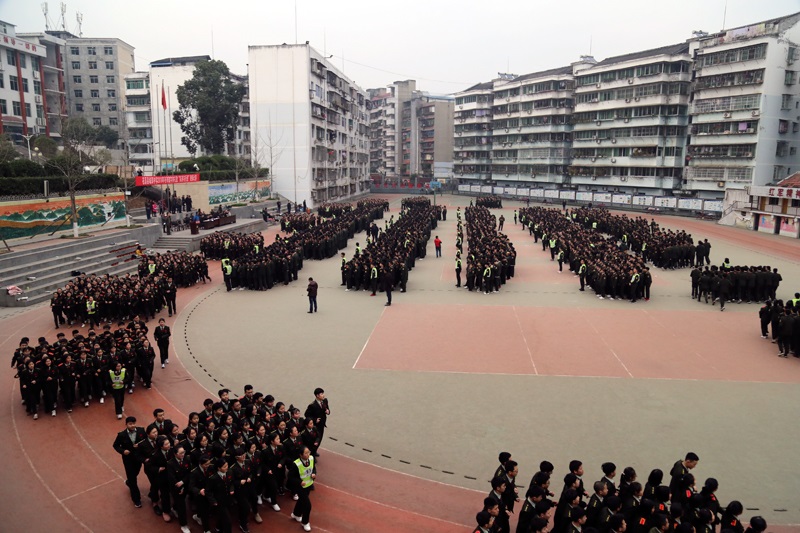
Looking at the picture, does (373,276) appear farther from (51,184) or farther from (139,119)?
(139,119)

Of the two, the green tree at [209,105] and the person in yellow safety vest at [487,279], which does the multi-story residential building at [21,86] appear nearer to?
the green tree at [209,105]

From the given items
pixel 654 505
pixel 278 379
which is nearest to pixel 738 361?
pixel 654 505

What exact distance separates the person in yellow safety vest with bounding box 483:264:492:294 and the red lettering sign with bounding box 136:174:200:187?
818 inches

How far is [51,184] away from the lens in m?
27.2

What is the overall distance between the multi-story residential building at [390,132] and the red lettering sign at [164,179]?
63554 mm

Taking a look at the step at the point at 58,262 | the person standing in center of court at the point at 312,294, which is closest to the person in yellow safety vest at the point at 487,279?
the person standing in center of court at the point at 312,294

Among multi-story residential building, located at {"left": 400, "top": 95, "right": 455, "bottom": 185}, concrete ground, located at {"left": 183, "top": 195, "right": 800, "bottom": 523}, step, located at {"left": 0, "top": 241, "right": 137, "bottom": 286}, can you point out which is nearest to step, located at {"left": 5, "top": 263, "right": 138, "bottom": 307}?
step, located at {"left": 0, "top": 241, "right": 137, "bottom": 286}

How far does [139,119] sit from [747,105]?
194ft

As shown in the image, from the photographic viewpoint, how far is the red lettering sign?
3178 centimetres

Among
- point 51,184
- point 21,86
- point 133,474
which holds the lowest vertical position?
point 133,474

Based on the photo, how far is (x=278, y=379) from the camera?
1220 centimetres

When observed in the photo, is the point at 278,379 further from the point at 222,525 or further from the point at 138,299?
the point at 138,299

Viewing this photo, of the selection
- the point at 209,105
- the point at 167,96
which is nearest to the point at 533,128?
the point at 209,105

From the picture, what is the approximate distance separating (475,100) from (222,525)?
77.5 meters
